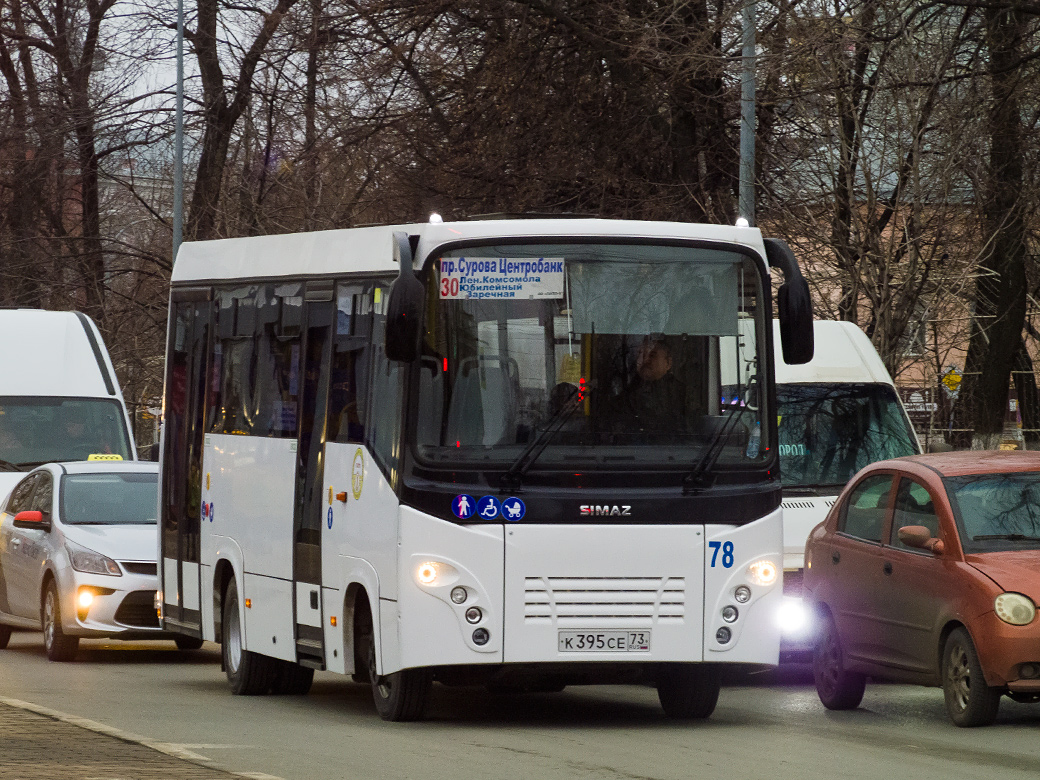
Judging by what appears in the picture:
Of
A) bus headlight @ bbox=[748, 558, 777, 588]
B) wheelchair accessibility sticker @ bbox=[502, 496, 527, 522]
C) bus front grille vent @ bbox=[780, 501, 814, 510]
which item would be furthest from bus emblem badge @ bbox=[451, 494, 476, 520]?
bus front grille vent @ bbox=[780, 501, 814, 510]

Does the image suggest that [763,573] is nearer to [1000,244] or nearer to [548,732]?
[548,732]

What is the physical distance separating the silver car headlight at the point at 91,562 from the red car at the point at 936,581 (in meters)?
5.86

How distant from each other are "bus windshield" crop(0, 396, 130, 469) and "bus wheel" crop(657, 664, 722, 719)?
10928 millimetres

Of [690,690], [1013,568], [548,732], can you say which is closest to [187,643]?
[690,690]

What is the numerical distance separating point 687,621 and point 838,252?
9.67 meters

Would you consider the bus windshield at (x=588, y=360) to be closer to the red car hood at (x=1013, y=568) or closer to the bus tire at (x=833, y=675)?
the red car hood at (x=1013, y=568)

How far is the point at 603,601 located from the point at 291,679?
3530 millimetres

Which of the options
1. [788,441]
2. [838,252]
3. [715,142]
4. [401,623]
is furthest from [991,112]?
[401,623]

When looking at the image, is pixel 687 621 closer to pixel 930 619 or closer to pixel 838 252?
pixel 930 619

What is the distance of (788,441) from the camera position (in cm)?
1562

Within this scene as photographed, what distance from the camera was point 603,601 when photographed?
1091 centimetres

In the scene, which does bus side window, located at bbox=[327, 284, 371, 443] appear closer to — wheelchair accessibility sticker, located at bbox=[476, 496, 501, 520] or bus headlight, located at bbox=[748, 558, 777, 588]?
wheelchair accessibility sticker, located at bbox=[476, 496, 501, 520]

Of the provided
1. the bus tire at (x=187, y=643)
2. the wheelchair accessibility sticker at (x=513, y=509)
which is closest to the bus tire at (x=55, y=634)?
the bus tire at (x=187, y=643)

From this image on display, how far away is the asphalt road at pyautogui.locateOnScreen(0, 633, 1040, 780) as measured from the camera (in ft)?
30.9
